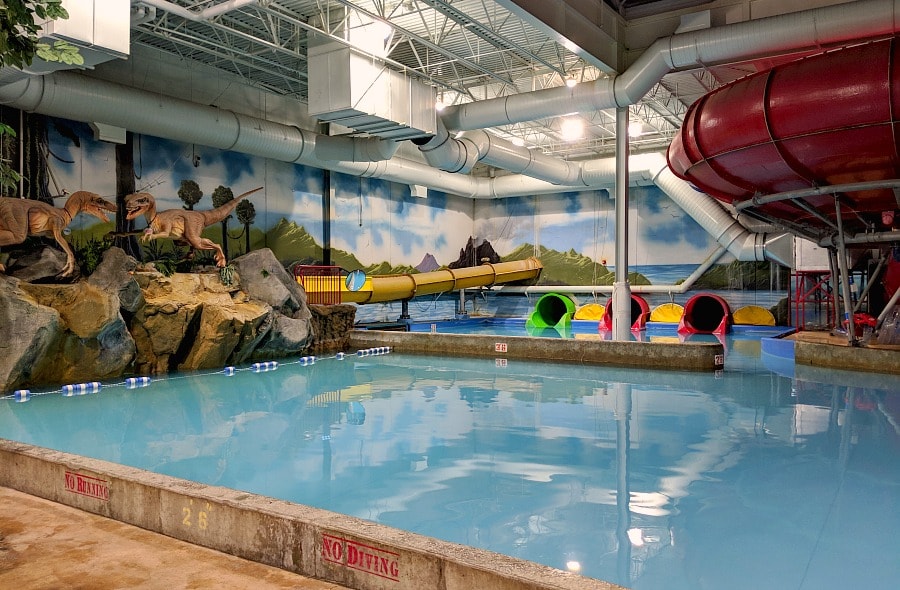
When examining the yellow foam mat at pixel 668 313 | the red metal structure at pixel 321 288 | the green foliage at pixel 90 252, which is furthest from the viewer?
the yellow foam mat at pixel 668 313

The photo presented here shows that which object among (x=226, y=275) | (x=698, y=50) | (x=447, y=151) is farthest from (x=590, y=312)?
(x=226, y=275)

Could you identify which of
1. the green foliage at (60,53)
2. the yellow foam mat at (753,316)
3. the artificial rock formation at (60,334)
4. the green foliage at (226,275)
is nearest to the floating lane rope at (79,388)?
the artificial rock formation at (60,334)

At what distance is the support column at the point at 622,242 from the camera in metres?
11.9

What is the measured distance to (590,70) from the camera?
13.9 m

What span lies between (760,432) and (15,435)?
6414 mm

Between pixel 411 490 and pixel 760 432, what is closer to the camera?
pixel 411 490

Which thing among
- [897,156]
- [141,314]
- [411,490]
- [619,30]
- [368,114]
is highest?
[619,30]

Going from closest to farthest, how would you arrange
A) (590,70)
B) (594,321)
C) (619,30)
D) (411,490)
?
(411,490), (619,30), (590,70), (594,321)

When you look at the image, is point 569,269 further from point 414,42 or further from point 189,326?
point 189,326

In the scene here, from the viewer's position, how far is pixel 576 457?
5129 millimetres

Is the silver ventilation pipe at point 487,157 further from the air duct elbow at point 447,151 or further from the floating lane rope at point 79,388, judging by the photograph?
the floating lane rope at point 79,388

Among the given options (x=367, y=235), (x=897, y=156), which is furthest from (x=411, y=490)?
(x=367, y=235)

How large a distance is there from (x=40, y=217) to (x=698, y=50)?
32.6 feet

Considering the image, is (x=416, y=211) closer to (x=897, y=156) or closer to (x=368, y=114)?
(x=368, y=114)
